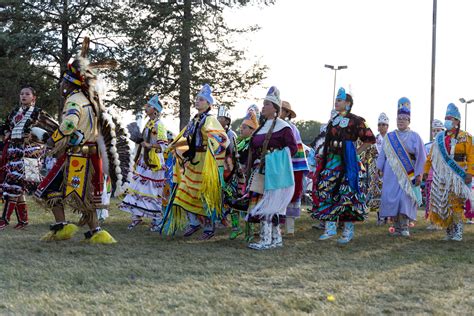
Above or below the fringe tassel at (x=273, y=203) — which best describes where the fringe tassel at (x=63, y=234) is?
below

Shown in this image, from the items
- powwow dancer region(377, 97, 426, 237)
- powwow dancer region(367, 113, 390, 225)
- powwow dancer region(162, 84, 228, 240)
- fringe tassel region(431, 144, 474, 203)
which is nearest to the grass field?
powwow dancer region(162, 84, 228, 240)

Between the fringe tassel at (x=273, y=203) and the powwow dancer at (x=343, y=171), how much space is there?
33.9 inches

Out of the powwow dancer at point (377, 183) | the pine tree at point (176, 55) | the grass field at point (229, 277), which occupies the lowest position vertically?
the grass field at point (229, 277)

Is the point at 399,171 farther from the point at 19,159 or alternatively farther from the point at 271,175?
the point at 19,159

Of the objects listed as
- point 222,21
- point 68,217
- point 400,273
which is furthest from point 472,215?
point 222,21

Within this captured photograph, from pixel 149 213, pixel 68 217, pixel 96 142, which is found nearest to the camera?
pixel 96 142

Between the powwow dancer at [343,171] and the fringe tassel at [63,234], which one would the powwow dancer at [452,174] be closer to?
the powwow dancer at [343,171]

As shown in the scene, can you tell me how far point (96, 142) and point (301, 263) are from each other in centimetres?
265

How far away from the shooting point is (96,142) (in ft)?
20.1

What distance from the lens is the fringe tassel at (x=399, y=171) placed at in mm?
7512

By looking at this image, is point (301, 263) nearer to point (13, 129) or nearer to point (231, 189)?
point (231, 189)

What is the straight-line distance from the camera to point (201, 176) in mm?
6621

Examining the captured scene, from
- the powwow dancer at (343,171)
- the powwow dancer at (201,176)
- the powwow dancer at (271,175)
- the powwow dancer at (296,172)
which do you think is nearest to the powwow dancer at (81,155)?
the powwow dancer at (201,176)

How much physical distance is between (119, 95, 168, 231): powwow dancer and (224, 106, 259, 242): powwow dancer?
119 centimetres
